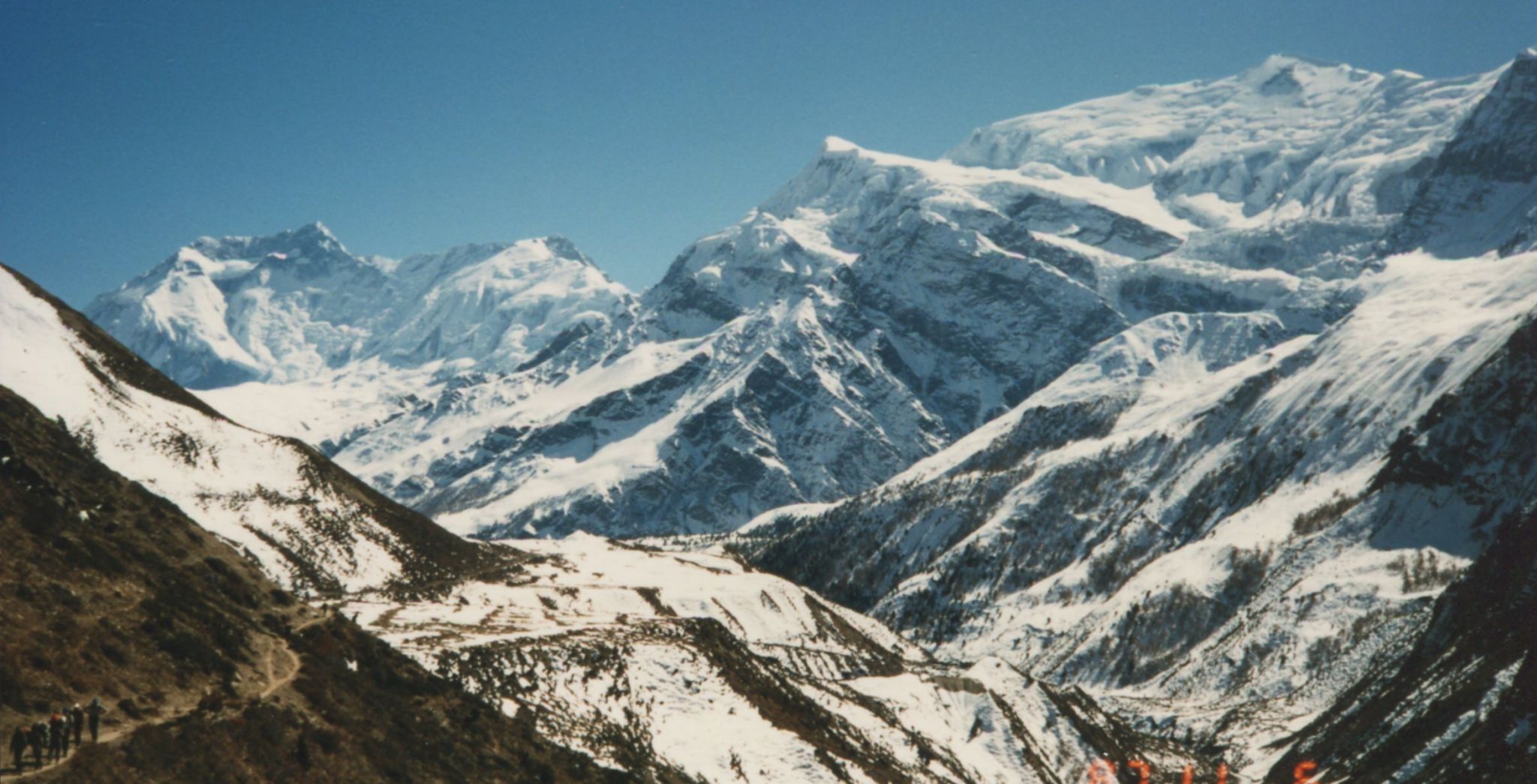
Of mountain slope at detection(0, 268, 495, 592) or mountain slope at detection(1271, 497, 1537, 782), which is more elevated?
mountain slope at detection(0, 268, 495, 592)

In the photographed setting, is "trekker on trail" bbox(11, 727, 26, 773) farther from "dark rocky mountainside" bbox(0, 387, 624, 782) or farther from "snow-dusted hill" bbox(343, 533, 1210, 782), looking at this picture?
"snow-dusted hill" bbox(343, 533, 1210, 782)

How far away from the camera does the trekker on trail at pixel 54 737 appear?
3300 cm

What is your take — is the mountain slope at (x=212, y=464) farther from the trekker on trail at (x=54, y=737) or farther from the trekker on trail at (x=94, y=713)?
the trekker on trail at (x=54, y=737)

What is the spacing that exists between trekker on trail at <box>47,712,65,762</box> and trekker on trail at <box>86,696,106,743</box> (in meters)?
1.15

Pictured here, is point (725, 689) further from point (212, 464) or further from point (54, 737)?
point (212, 464)

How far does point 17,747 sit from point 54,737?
876 millimetres

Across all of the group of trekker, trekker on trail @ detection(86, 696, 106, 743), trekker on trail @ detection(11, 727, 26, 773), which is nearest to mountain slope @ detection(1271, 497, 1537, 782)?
trekker on trail @ detection(86, 696, 106, 743)

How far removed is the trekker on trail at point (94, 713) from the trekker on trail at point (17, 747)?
1804 mm

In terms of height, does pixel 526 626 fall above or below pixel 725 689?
above

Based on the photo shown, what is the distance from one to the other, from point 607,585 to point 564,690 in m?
79.1

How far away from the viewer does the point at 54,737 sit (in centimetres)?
3306

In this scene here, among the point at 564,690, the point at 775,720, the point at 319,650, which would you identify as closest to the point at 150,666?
the point at 319,650

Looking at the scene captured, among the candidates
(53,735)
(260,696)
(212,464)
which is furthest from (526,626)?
(53,735)

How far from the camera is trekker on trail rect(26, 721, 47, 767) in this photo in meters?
32.6
